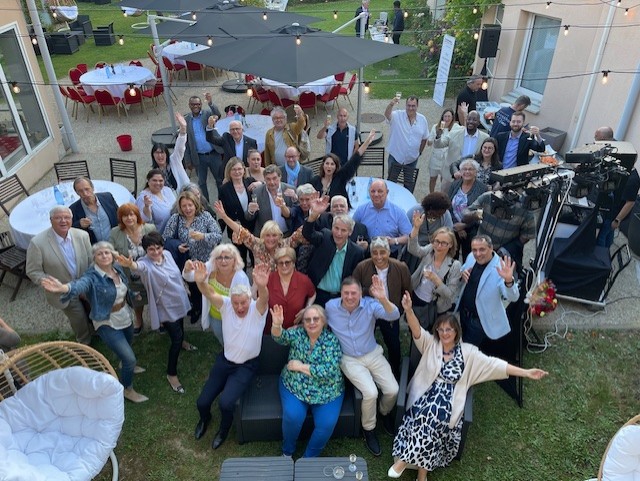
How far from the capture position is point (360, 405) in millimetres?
4133

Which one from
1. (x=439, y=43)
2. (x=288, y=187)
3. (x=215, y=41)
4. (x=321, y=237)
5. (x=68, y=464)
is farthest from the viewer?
(x=439, y=43)

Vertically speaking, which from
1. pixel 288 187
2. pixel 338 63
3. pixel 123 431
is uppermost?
pixel 338 63

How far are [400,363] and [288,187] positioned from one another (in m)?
2.25

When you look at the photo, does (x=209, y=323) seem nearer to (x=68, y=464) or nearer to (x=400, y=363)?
(x=68, y=464)

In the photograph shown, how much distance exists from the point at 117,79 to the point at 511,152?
8.48 m

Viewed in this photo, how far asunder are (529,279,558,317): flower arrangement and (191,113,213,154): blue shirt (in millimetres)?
4876

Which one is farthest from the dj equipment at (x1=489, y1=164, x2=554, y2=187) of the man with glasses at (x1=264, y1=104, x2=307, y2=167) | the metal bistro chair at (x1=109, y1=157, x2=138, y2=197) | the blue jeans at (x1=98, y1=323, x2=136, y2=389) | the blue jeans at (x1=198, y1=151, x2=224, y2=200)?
the metal bistro chair at (x1=109, y1=157, x2=138, y2=197)

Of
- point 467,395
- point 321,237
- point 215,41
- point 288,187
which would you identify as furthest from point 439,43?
point 467,395

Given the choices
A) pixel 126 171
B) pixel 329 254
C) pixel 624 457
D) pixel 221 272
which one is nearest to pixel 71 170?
pixel 126 171

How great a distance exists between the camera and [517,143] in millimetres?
6617

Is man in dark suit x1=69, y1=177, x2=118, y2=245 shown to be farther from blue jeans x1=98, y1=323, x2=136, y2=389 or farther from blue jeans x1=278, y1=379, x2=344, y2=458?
blue jeans x1=278, y1=379, x2=344, y2=458

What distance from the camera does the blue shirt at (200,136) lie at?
24.0 feet

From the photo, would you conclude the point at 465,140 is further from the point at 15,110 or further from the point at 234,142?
the point at 15,110

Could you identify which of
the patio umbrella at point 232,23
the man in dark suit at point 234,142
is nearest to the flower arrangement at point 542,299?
the man in dark suit at point 234,142
